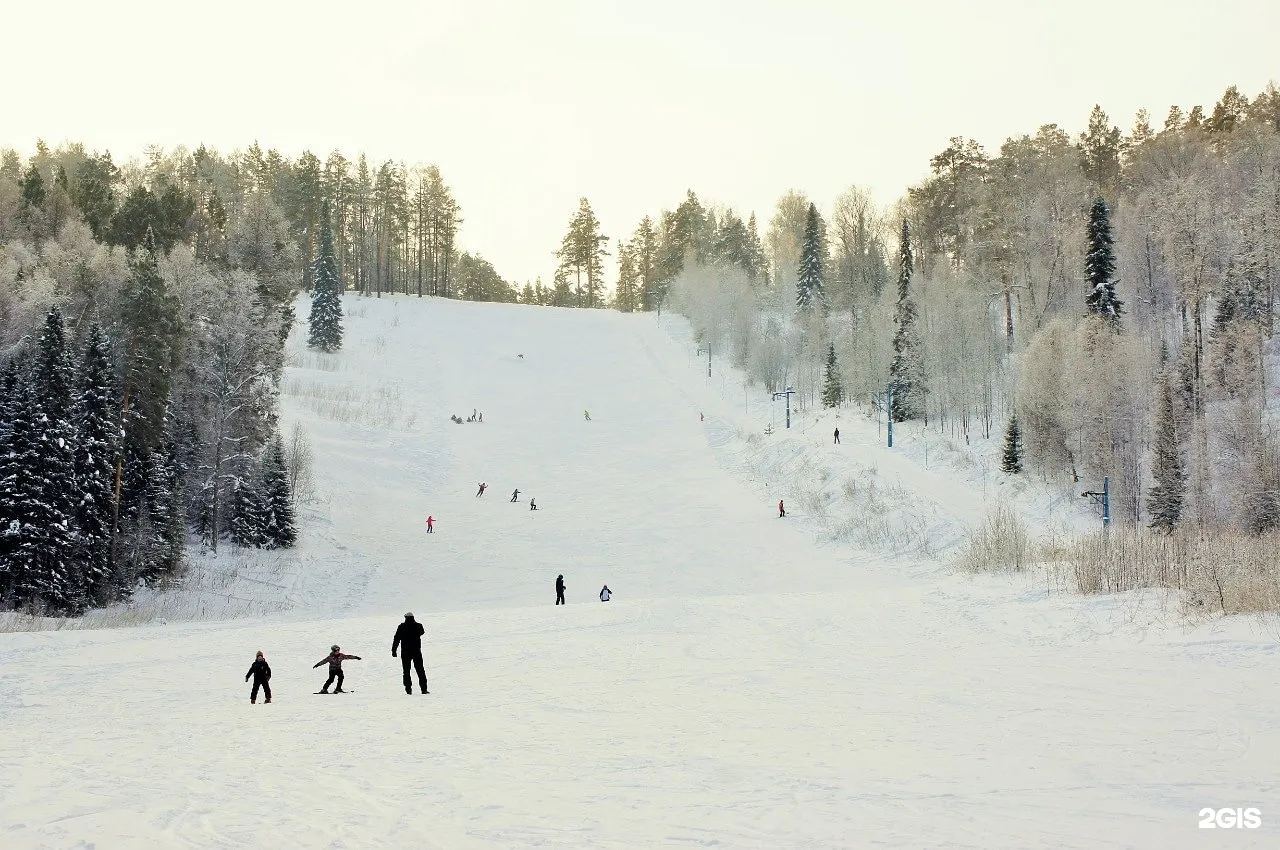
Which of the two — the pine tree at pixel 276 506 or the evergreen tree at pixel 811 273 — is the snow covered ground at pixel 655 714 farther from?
the evergreen tree at pixel 811 273

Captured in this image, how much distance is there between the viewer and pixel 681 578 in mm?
35531

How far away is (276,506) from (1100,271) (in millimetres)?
46789

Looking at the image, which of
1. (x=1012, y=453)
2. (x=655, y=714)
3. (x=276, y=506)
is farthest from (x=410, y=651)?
(x=1012, y=453)

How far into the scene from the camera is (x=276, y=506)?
36531 millimetres

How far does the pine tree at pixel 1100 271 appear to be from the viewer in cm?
4797

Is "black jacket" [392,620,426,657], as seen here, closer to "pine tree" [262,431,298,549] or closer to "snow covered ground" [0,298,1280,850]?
"snow covered ground" [0,298,1280,850]

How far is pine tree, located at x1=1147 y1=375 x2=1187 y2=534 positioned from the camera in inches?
1463

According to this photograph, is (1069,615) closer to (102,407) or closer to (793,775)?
(793,775)

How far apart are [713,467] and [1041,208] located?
1202 inches

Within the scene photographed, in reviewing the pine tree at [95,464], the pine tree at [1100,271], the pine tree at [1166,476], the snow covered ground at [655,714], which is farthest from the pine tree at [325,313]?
the pine tree at [1166,476]

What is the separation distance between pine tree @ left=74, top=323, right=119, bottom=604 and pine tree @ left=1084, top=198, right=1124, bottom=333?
163 ft

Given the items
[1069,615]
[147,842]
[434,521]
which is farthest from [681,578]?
[147,842]

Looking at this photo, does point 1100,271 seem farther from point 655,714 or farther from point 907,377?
point 655,714

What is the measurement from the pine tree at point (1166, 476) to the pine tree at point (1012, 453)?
6.55 meters
